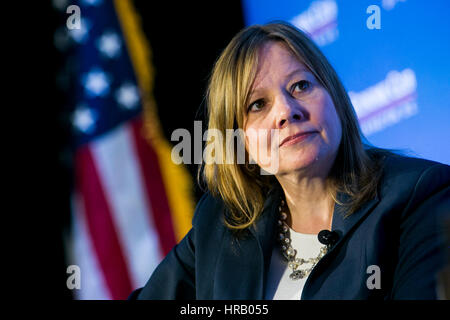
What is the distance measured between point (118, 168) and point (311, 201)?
1426mm

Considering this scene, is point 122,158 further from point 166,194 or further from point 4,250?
point 4,250

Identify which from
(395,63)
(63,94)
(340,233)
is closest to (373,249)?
(340,233)

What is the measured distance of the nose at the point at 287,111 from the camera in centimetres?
114

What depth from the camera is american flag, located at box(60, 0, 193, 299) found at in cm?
236

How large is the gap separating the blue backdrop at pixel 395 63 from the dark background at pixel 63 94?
53 cm

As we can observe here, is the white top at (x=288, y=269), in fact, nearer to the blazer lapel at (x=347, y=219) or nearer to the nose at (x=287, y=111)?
the blazer lapel at (x=347, y=219)

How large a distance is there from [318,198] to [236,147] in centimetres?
31

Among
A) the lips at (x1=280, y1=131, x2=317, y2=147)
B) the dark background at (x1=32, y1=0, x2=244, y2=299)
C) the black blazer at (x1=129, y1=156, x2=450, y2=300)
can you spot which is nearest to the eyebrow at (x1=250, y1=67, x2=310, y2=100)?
the lips at (x1=280, y1=131, x2=317, y2=147)

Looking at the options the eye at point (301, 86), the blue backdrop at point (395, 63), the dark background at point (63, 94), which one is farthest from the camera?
the dark background at point (63, 94)

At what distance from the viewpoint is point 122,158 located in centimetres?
244

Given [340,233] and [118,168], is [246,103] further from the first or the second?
[118,168]

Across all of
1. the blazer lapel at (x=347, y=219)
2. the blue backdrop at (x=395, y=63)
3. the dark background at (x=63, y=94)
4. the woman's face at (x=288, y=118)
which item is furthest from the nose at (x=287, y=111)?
the dark background at (x=63, y=94)

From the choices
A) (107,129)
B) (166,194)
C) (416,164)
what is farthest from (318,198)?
(107,129)

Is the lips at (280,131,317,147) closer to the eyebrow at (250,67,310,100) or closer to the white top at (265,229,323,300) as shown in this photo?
the eyebrow at (250,67,310,100)
